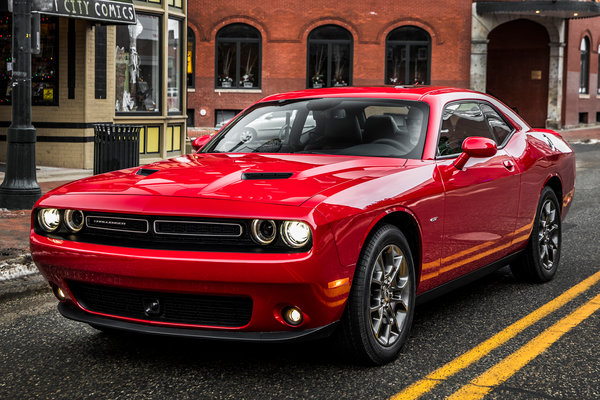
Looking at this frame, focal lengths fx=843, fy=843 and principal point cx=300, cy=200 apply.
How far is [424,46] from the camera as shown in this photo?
33.2 metres

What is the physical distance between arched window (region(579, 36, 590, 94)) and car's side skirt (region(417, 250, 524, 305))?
34639mm

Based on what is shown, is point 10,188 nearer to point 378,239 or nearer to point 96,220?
point 96,220

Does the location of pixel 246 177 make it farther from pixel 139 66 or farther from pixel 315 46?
pixel 315 46

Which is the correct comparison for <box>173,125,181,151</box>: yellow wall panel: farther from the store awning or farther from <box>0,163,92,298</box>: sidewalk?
the store awning

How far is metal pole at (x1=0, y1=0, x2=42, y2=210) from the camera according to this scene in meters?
10.3

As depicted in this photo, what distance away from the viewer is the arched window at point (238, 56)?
109 feet

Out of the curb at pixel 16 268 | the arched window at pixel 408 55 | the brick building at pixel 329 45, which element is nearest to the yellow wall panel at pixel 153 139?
the curb at pixel 16 268

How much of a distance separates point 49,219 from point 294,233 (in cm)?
143

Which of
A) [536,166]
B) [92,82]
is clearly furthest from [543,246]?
[92,82]

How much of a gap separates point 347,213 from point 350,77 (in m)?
29.9

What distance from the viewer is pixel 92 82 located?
52.1 feet

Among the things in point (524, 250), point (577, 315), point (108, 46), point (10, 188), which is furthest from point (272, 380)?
point (108, 46)

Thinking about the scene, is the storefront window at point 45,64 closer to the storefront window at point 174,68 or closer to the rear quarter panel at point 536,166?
the storefront window at point 174,68

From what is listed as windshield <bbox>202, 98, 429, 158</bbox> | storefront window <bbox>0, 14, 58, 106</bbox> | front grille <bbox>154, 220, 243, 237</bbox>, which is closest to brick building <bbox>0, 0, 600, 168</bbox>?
storefront window <bbox>0, 14, 58, 106</bbox>
